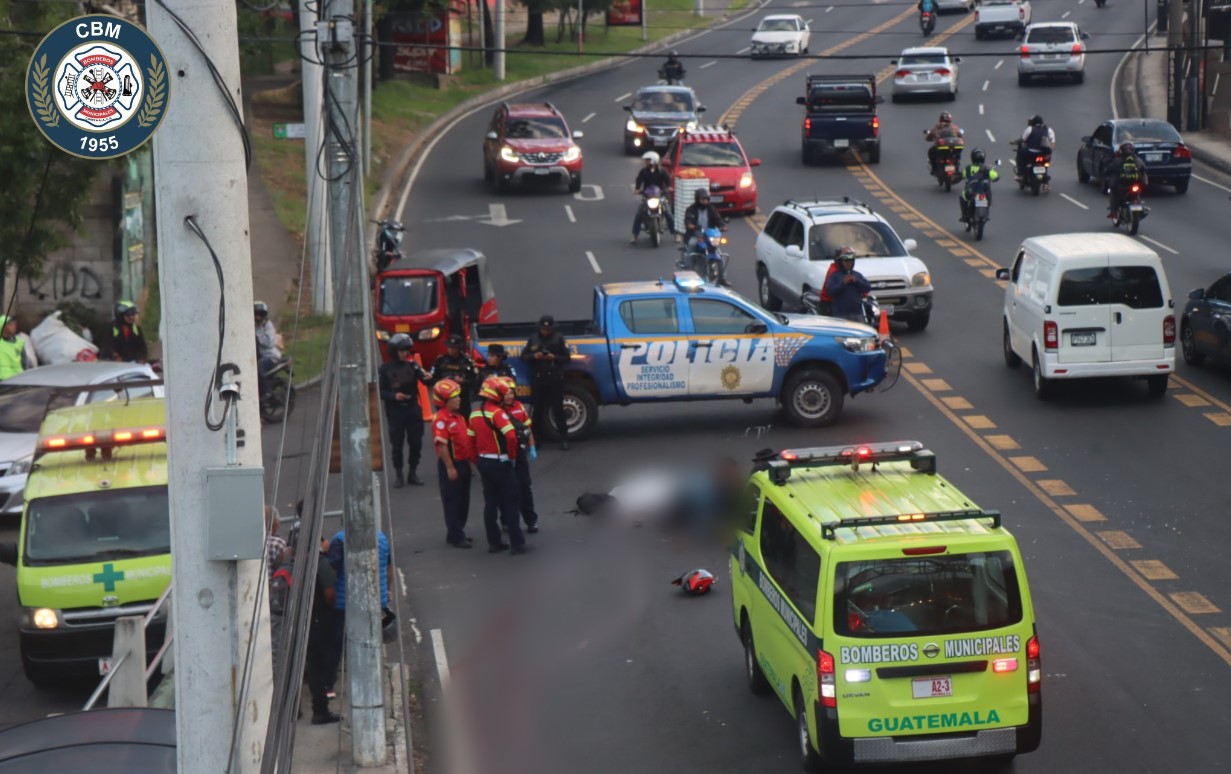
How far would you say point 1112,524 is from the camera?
16516mm

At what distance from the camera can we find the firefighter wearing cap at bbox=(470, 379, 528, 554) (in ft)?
54.0

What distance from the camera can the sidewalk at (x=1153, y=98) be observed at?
41938mm

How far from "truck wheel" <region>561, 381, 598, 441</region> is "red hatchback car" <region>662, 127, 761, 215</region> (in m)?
15.5

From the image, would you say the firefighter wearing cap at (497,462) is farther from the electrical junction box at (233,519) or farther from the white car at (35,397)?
the electrical junction box at (233,519)

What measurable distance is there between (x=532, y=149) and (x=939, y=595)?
29633 mm

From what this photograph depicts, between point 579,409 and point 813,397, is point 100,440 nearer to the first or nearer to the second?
point 579,409

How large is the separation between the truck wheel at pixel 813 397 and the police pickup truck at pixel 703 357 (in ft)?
0.04

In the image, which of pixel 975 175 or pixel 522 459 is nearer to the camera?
pixel 522 459

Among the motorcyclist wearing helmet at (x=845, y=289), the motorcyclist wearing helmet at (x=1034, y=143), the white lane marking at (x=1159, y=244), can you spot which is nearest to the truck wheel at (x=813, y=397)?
the motorcyclist wearing helmet at (x=845, y=289)

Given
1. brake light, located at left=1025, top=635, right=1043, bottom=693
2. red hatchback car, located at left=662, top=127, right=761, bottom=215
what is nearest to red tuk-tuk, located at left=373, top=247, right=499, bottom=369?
red hatchback car, located at left=662, top=127, right=761, bottom=215

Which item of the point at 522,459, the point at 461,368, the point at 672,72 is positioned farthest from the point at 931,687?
the point at 672,72

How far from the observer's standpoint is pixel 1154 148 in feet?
119

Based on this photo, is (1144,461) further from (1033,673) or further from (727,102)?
(727,102)

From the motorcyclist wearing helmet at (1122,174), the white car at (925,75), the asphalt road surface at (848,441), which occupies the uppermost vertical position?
the white car at (925,75)
